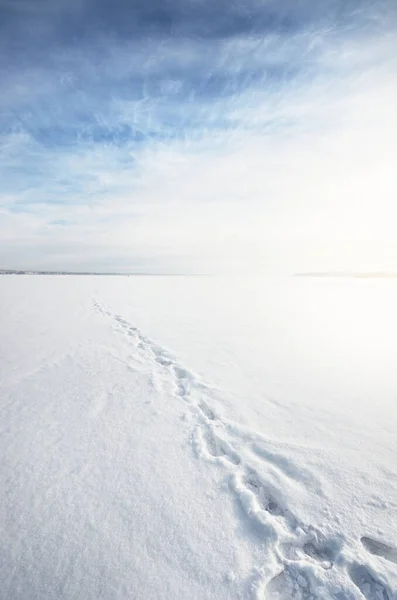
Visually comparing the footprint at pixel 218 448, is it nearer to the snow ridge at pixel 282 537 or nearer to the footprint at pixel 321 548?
the snow ridge at pixel 282 537

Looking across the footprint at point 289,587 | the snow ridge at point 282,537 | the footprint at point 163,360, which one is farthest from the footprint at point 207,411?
the footprint at point 289,587

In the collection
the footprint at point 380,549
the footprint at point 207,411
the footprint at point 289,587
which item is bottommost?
the footprint at point 207,411

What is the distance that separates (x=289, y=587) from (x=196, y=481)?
0.99 metres

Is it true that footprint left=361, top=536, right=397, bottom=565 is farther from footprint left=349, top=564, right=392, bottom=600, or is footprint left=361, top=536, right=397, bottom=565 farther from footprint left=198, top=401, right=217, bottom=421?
footprint left=198, top=401, right=217, bottom=421

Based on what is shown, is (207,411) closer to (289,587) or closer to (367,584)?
(289,587)

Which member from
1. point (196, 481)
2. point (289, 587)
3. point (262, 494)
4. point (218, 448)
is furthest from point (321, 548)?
point (218, 448)

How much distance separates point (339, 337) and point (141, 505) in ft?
24.9

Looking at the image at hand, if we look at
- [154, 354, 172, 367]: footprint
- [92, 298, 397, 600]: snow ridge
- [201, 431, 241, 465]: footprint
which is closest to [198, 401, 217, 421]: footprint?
[92, 298, 397, 600]: snow ridge

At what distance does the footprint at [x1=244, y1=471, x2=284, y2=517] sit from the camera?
2.31 m

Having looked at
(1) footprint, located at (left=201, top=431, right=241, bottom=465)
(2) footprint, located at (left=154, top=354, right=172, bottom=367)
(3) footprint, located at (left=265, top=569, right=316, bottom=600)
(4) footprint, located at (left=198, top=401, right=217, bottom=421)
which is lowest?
(2) footprint, located at (left=154, top=354, right=172, bottom=367)

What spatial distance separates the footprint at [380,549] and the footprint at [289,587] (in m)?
0.51

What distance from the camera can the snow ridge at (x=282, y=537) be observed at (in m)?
1.74

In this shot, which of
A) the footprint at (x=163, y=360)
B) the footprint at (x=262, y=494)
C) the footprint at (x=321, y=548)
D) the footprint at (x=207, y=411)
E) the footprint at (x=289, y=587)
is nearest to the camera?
the footprint at (x=289, y=587)

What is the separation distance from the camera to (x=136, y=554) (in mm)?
1900
